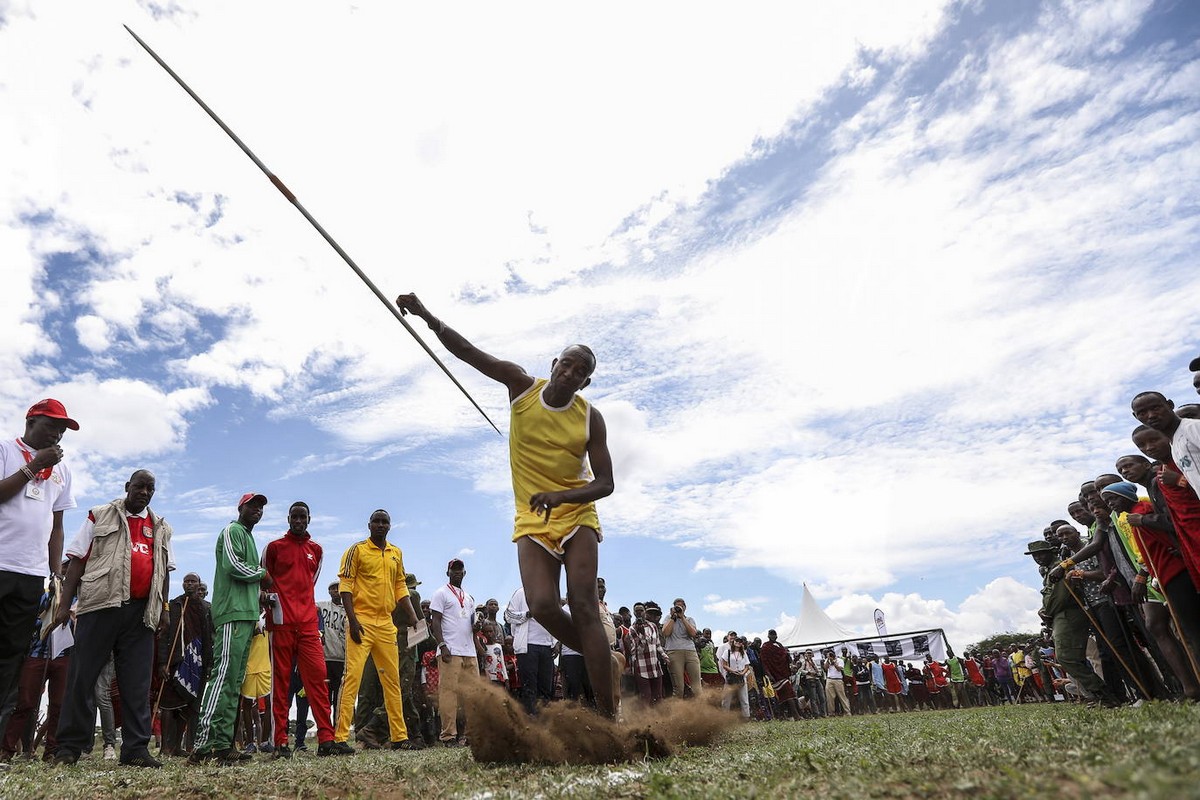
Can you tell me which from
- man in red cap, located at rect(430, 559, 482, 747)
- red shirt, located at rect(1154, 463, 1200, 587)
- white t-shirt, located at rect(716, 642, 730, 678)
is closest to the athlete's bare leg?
red shirt, located at rect(1154, 463, 1200, 587)

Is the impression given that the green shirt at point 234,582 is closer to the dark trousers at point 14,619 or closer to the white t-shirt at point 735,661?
the dark trousers at point 14,619

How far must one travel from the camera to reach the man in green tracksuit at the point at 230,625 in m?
6.29

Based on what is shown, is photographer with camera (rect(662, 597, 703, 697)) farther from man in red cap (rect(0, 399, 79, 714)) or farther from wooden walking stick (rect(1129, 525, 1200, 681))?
man in red cap (rect(0, 399, 79, 714))

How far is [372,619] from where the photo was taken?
26.3 ft

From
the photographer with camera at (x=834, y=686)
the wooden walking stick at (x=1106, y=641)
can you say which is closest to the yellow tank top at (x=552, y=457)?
the wooden walking stick at (x=1106, y=641)

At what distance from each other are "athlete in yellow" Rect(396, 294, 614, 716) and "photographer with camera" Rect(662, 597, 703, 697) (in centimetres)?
926

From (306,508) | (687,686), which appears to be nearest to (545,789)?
(306,508)

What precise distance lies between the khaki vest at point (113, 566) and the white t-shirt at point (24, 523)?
0.56 m

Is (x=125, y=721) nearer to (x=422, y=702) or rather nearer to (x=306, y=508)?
(x=306, y=508)

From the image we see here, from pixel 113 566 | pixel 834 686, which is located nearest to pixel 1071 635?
pixel 113 566

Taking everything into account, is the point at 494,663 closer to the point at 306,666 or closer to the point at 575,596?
the point at 306,666

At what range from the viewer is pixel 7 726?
8859 mm

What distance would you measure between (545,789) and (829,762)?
1.19 metres

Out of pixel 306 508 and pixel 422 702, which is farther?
pixel 422 702
